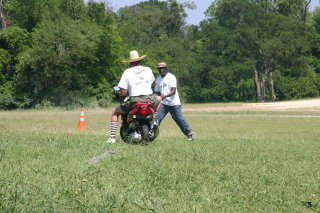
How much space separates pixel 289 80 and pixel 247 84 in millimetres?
5775

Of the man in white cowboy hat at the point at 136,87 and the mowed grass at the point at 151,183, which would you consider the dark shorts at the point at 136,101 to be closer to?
the man in white cowboy hat at the point at 136,87

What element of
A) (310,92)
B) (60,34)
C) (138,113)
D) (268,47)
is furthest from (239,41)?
(138,113)

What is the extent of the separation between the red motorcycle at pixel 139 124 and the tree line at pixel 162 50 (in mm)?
39358

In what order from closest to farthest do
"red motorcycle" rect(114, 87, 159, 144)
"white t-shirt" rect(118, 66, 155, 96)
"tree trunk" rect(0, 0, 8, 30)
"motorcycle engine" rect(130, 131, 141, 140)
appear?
"red motorcycle" rect(114, 87, 159, 144), "white t-shirt" rect(118, 66, 155, 96), "motorcycle engine" rect(130, 131, 141, 140), "tree trunk" rect(0, 0, 8, 30)

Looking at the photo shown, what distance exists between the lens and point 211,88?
78188 millimetres

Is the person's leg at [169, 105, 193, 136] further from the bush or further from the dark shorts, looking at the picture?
the bush

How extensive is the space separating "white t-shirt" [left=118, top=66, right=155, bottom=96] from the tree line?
39.3m

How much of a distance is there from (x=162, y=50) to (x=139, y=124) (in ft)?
218

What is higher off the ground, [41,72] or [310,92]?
[41,72]

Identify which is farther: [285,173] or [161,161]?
[161,161]

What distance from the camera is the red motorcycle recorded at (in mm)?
10872

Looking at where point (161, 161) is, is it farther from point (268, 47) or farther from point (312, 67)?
point (312, 67)

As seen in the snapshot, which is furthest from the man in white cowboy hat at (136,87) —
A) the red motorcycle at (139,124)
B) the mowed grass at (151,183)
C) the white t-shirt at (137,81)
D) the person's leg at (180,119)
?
the mowed grass at (151,183)

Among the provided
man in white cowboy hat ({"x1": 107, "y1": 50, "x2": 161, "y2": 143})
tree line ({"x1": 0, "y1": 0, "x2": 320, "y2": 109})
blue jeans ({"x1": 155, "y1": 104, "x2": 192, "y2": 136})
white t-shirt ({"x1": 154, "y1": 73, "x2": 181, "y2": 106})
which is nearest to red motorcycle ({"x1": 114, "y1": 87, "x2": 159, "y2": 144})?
man in white cowboy hat ({"x1": 107, "y1": 50, "x2": 161, "y2": 143})
